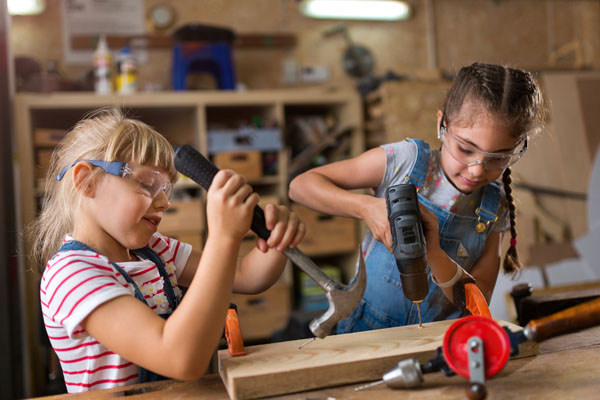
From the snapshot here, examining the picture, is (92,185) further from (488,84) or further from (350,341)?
(488,84)

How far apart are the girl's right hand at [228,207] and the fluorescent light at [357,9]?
11.1 ft

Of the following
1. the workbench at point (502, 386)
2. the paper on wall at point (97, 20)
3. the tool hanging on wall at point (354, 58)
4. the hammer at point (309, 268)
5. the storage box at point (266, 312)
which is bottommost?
the storage box at point (266, 312)

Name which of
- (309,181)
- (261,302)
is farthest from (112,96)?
(309,181)

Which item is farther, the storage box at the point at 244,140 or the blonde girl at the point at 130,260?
the storage box at the point at 244,140

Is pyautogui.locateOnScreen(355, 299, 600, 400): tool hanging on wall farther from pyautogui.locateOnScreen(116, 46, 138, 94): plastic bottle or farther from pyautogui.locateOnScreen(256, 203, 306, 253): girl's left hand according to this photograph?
pyautogui.locateOnScreen(116, 46, 138, 94): plastic bottle

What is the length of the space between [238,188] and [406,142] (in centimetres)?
66

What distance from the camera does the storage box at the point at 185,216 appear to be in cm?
316

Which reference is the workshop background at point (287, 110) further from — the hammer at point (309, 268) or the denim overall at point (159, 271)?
the hammer at point (309, 268)

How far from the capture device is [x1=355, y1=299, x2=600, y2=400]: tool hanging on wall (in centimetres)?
73

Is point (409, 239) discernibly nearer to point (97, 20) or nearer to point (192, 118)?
point (192, 118)

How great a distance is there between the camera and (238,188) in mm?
750

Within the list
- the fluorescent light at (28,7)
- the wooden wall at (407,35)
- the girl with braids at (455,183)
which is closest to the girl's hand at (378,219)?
the girl with braids at (455,183)

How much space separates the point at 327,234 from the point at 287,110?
41.4 inches

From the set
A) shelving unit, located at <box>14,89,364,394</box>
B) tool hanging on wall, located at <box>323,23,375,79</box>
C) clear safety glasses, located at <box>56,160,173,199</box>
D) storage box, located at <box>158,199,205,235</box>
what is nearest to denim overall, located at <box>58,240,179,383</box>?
clear safety glasses, located at <box>56,160,173,199</box>
